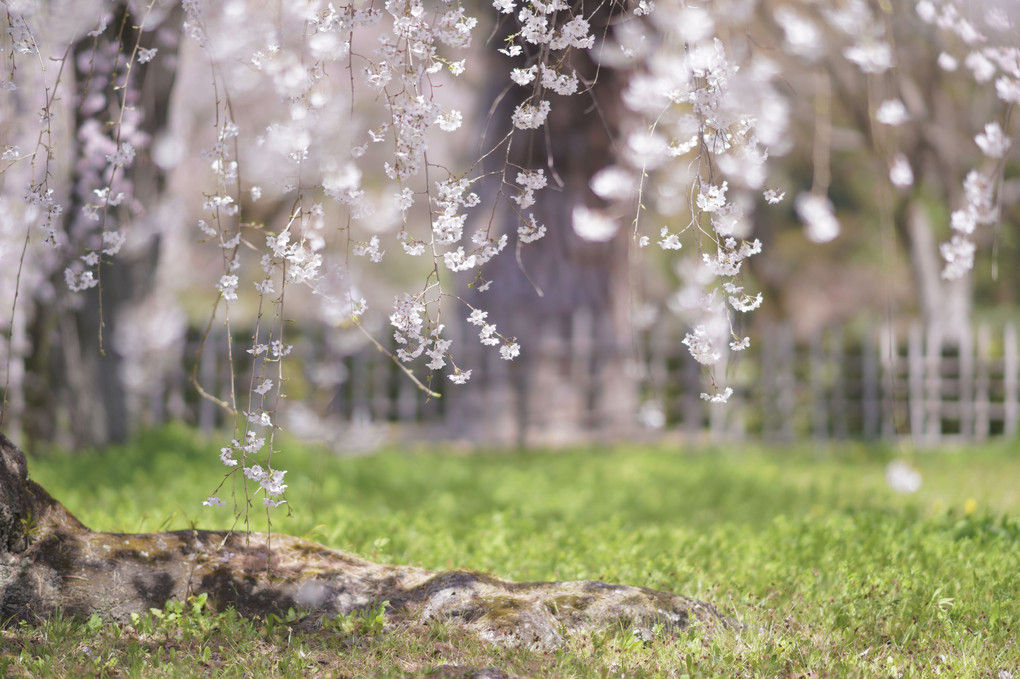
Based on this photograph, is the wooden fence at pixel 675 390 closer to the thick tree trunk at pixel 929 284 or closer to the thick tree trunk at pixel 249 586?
the thick tree trunk at pixel 929 284

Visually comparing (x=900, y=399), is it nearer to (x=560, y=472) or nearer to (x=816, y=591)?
(x=560, y=472)

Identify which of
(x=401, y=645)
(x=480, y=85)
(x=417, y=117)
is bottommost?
(x=401, y=645)

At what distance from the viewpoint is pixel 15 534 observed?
144 inches

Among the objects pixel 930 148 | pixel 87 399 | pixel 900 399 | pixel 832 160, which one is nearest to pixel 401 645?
pixel 87 399

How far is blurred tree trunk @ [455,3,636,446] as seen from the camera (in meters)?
10.7

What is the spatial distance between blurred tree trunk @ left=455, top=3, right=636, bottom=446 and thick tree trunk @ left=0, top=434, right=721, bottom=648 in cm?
709

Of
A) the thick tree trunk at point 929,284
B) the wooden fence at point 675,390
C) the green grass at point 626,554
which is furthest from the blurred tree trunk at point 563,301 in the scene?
the thick tree trunk at point 929,284

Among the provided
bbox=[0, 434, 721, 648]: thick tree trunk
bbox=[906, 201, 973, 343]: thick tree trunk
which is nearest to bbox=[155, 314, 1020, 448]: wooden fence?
bbox=[906, 201, 973, 343]: thick tree trunk

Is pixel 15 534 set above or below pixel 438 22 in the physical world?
below

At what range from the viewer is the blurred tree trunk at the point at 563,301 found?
10695 millimetres

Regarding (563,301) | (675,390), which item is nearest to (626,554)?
(563,301)

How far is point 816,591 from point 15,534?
10.9 feet

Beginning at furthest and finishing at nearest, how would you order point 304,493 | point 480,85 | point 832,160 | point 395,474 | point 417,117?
point 832,160
point 480,85
point 395,474
point 304,493
point 417,117

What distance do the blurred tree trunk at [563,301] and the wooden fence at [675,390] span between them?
0.02 meters
